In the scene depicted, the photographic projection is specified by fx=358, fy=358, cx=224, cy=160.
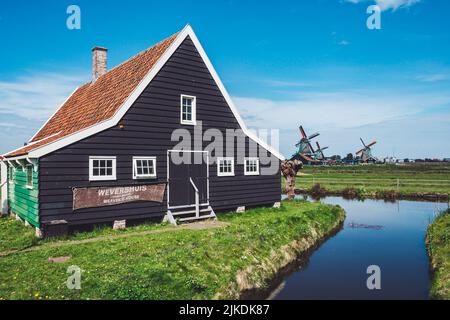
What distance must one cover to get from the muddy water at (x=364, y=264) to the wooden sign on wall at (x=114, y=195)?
6.87m

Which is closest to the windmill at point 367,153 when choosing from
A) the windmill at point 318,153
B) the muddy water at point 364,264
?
the windmill at point 318,153

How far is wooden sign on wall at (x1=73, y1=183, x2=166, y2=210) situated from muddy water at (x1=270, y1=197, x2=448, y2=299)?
687 centimetres

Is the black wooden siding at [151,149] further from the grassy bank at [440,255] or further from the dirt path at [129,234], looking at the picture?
the grassy bank at [440,255]

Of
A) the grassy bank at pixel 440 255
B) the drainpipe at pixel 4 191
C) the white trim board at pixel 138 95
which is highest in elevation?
the white trim board at pixel 138 95

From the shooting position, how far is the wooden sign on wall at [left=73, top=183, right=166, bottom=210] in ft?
45.5

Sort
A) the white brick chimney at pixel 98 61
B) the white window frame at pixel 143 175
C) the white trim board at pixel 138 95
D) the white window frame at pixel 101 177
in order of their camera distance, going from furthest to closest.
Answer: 1. the white brick chimney at pixel 98 61
2. the white window frame at pixel 143 175
3. the white window frame at pixel 101 177
4. the white trim board at pixel 138 95

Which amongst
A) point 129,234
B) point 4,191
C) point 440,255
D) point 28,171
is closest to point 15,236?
point 28,171

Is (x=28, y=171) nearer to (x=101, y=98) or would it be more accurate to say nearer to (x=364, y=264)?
(x=101, y=98)

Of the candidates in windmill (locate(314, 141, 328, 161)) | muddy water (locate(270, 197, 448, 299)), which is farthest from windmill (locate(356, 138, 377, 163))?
muddy water (locate(270, 197, 448, 299))

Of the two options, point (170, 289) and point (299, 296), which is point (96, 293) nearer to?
point (170, 289)

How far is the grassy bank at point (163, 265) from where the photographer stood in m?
8.55

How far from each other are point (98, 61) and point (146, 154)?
29.2ft
